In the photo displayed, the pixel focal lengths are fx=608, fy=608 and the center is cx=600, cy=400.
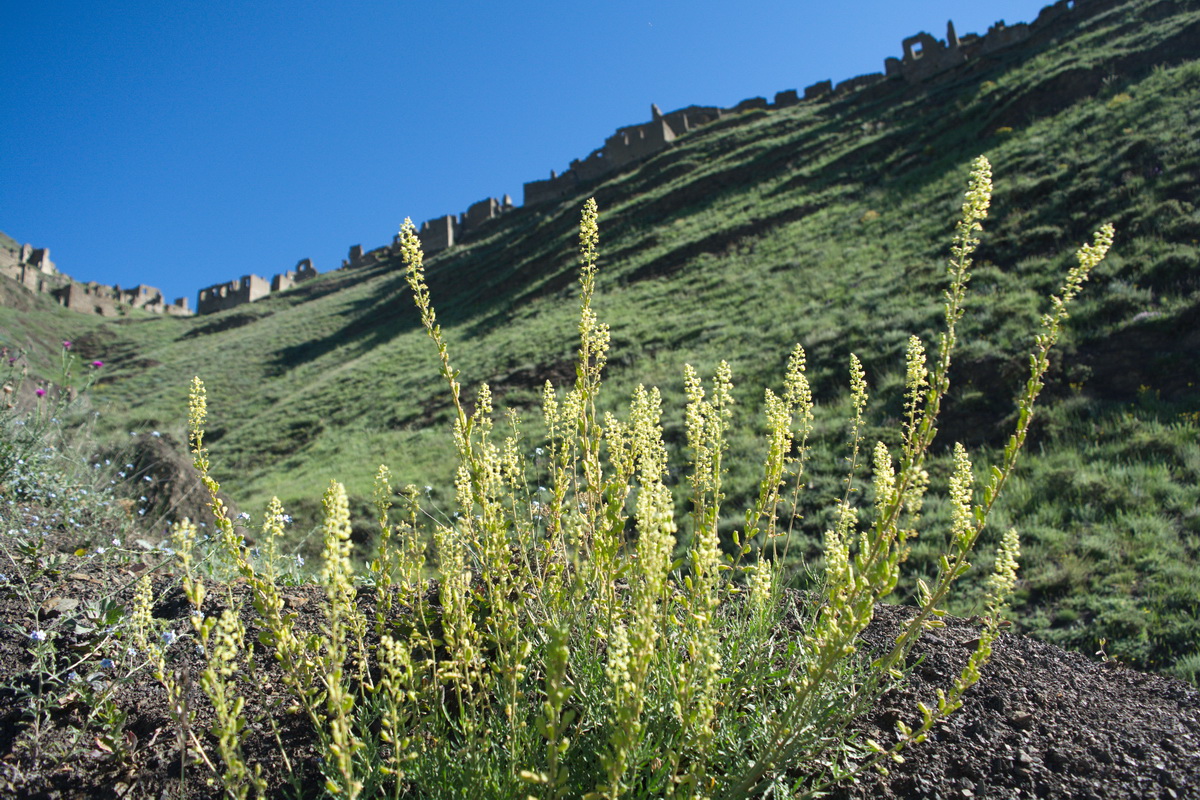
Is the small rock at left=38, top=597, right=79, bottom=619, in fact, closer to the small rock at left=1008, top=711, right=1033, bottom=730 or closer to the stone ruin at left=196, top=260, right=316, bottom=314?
the small rock at left=1008, top=711, right=1033, bottom=730

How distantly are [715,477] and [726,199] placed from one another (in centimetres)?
3125

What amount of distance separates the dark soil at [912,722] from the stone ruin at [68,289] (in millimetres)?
63612

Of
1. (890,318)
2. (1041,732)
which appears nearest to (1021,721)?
(1041,732)

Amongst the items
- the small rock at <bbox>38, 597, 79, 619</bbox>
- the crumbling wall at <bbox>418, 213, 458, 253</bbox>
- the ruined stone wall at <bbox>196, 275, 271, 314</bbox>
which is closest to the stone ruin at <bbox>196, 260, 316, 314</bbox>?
the ruined stone wall at <bbox>196, 275, 271, 314</bbox>

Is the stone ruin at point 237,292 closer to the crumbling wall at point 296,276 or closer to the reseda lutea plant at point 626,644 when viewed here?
the crumbling wall at point 296,276

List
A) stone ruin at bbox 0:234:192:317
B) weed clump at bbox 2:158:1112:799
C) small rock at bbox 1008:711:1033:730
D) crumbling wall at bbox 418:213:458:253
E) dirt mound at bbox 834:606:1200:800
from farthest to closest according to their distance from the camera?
1. crumbling wall at bbox 418:213:458:253
2. stone ruin at bbox 0:234:192:317
3. small rock at bbox 1008:711:1033:730
4. dirt mound at bbox 834:606:1200:800
5. weed clump at bbox 2:158:1112:799

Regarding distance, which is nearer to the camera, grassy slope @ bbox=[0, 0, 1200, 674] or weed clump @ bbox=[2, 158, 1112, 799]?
weed clump @ bbox=[2, 158, 1112, 799]

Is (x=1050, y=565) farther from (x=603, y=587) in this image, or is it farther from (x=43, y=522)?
(x=43, y=522)

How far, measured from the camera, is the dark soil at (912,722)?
2221 millimetres

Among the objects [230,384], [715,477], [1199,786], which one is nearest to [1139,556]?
[1199,786]

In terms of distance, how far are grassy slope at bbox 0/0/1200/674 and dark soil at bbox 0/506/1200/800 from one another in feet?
5.75

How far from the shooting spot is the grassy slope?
6180mm

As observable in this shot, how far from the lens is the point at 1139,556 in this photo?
17.1 feet

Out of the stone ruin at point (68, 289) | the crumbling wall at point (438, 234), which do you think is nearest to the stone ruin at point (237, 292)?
the stone ruin at point (68, 289)
